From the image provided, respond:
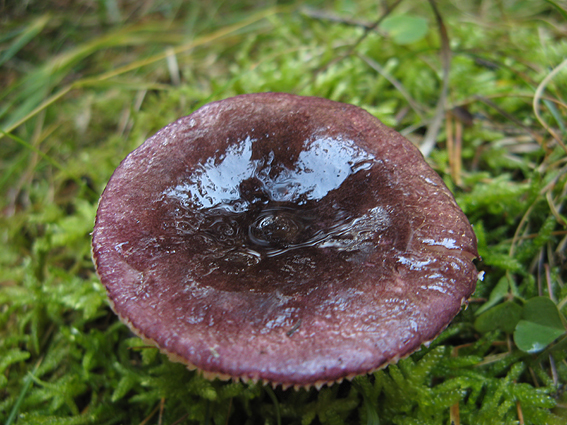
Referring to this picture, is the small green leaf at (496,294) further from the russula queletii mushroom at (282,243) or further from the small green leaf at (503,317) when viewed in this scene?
the russula queletii mushroom at (282,243)

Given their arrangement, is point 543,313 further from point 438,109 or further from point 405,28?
point 405,28

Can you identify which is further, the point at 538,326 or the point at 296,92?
the point at 296,92

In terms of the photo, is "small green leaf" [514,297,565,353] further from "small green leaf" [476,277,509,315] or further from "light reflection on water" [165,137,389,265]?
"light reflection on water" [165,137,389,265]

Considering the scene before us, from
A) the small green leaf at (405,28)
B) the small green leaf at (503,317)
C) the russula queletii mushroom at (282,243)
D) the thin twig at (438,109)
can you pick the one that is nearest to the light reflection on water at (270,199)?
the russula queletii mushroom at (282,243)

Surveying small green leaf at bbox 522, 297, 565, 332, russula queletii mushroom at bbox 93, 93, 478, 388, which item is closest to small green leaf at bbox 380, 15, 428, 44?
russula queletii mushroom at bbox 93, 93, 478, 388

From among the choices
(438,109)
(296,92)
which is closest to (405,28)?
(438,109)

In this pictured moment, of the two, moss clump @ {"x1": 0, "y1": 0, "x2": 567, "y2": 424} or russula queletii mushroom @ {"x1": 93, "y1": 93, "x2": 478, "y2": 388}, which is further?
moss clump @ {"x1": 0, "y1": 0, "x2": 567, "y2": 424}
